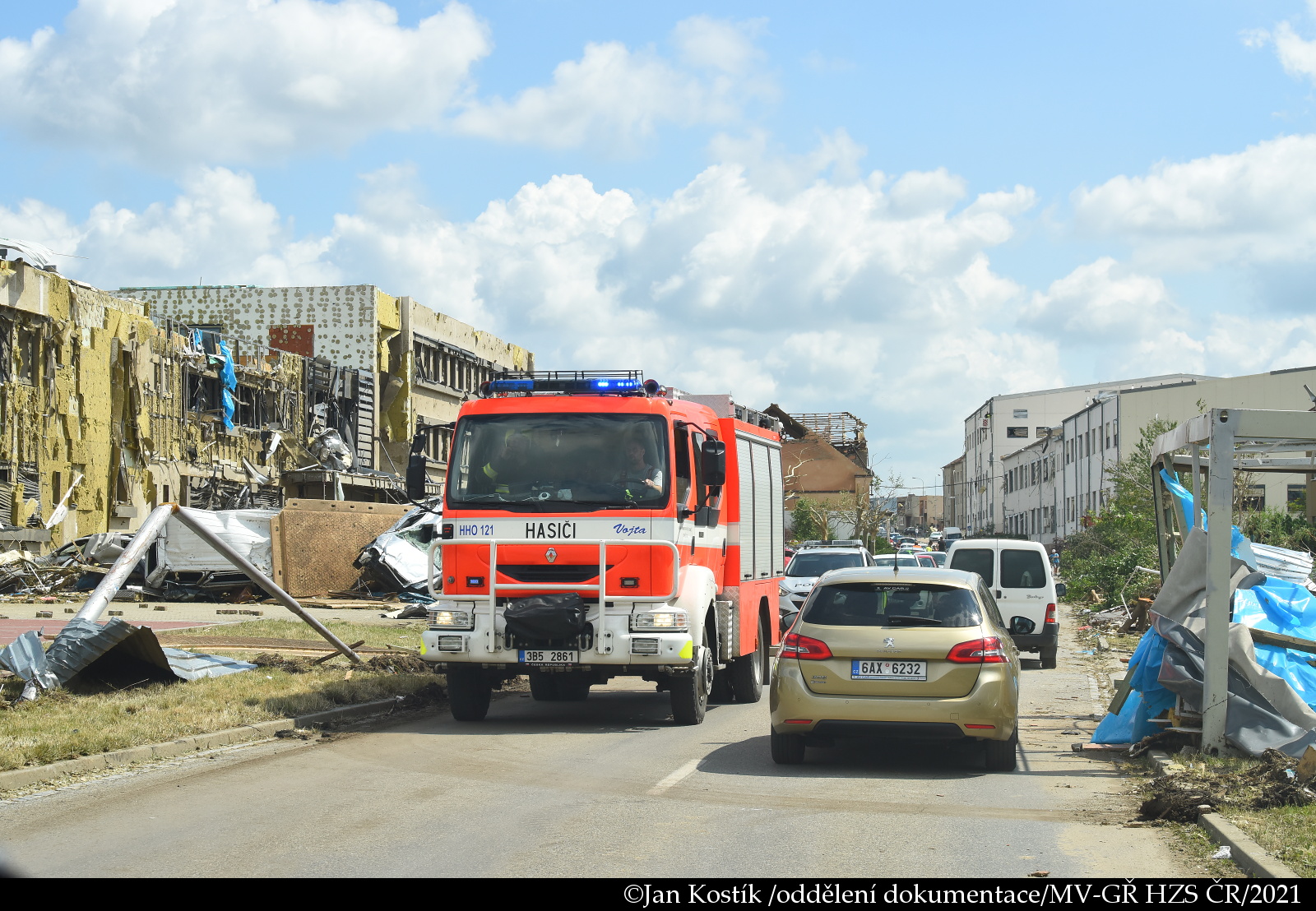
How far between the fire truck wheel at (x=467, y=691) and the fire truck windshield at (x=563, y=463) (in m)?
1.67

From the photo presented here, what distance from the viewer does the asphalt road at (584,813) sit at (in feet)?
22.5

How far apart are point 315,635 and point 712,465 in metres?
10.2

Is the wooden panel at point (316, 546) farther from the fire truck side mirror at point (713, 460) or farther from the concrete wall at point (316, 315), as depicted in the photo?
the fire truck side mirror at point (713, 460)

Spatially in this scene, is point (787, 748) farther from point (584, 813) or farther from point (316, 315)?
point (316, 315)

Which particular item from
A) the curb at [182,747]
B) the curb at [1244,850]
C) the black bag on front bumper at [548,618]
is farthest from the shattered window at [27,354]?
the curb at [1244,850]

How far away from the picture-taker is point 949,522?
176500mm

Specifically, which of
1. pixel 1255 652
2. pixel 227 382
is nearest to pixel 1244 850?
pixel 1255 652

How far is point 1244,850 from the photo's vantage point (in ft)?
22.5

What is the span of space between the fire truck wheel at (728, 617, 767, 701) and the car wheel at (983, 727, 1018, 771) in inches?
210

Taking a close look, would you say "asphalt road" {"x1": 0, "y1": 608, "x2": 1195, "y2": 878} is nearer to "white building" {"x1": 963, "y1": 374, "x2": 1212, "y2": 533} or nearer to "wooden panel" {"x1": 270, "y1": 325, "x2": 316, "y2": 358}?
"wooden panel" {"x1": 270, "y1": 325, "x2": 316, "y2": 358}

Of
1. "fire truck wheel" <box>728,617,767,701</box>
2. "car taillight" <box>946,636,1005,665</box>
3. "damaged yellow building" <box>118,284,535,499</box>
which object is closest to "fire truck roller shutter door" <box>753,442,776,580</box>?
"fire truck wheel" <box>728,617,767,701</box>
